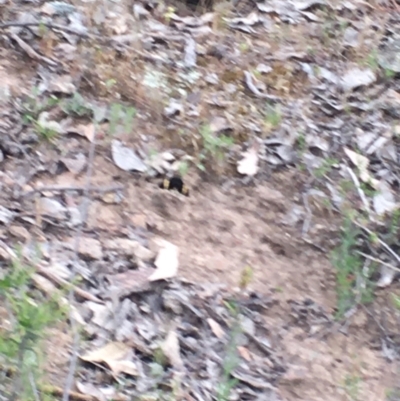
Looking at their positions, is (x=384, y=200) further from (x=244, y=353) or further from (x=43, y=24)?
(x=43, y=24)

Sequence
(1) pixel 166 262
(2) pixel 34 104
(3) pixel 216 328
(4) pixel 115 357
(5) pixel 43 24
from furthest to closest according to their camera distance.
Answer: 1. (5) pixel 43 24
2. (2) pixel 34 104
3. (1) pixel 166 262
4. (3) pixel 216 328
5. (4) pixel 115 357

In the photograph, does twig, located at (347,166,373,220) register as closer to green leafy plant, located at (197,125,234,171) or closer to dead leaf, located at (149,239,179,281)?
green leafy plant, located at (197,125,234,171)

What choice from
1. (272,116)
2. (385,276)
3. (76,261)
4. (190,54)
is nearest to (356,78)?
(272,116)

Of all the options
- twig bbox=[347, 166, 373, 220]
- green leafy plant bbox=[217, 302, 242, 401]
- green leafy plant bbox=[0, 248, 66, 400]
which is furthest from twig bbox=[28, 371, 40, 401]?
twig bbox=[347, 166, 373, 220]

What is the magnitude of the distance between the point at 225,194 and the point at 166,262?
22.2 inches

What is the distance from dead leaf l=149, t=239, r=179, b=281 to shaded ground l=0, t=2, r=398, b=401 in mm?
37

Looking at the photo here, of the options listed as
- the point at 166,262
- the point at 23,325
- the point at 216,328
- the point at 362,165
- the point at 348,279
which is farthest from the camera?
the point at 362,165

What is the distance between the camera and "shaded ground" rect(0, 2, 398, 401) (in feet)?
9.55

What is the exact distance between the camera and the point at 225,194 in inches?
135

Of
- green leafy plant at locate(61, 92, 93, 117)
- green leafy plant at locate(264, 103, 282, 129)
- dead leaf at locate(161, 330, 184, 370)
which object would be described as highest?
green leafy plant at locate(264, 103, 282, 129)

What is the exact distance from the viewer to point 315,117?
12.8 ft

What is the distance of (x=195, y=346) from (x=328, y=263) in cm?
78

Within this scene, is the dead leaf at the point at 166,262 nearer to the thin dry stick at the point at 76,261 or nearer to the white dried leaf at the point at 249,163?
the thin dry stick at the point at 76,261

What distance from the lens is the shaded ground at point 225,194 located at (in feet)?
9.55
